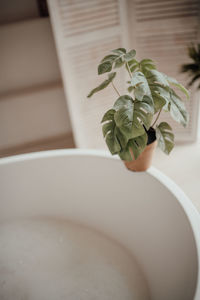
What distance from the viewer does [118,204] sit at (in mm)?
1553

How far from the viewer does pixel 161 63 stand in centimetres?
199

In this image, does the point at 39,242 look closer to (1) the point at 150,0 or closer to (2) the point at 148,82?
(2) the point at 148,82

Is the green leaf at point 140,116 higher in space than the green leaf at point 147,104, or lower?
lower

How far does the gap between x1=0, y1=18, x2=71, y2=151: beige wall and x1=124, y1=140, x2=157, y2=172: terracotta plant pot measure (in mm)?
1173

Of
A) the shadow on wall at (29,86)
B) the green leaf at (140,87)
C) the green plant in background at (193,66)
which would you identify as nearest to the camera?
the green leaf at (140,87)

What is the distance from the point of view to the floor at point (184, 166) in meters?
1.87

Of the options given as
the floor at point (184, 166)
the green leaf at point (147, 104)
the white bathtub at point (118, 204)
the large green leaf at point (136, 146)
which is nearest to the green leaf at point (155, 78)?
the green leaf at point (147, 104)

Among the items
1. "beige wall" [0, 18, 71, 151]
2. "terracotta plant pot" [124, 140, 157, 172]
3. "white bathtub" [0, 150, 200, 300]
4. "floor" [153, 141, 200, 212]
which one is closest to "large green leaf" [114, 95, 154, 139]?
"terracotta plant pot" [124, 140, 157, 172]

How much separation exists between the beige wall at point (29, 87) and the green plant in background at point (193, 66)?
1.02 metres

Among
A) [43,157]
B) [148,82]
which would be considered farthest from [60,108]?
[148,82]

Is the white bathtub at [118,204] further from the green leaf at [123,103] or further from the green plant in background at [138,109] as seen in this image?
the green leaf at [123,103]

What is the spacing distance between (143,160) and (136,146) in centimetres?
16

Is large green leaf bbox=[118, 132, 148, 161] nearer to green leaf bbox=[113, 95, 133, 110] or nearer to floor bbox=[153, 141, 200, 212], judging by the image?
green leaf bbox=[113, 95, 133, 110]

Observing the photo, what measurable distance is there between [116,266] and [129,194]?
42 centimetres
